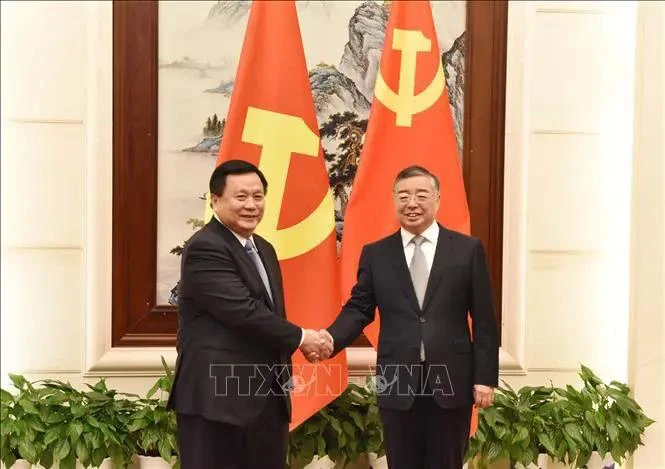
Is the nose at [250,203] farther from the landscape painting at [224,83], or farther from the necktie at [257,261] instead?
the landscape painting at [224,83]

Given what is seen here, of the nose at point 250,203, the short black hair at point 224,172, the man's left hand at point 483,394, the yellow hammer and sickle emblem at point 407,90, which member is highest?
the yellow hammer and sickle emblem at point 407,90

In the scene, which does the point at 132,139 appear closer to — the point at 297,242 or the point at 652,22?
the point at 297,242

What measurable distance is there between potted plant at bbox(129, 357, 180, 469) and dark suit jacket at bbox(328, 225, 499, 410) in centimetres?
106

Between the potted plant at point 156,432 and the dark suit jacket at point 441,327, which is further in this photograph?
the potted plant at point 156,432

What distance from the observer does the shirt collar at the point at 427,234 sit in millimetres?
2383

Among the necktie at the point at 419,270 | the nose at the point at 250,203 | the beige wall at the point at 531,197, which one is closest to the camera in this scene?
the nose at the point at 250,203

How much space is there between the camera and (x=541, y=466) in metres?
3.21

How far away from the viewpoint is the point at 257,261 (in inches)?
91.0

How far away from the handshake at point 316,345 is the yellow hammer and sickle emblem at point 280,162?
0.44m

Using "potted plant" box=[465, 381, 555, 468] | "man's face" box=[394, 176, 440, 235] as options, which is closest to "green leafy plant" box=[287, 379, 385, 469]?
"potted plant" box=[465, 381, 555, 468]

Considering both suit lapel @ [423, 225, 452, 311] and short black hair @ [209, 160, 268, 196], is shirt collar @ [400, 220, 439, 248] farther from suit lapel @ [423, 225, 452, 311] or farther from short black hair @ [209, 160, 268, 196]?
short black hair @ [209, 160, 268, 196]

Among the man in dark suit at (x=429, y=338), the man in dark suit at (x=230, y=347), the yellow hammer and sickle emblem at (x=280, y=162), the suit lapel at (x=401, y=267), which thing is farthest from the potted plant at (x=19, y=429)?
the suit lapel at (x=401, y=267)

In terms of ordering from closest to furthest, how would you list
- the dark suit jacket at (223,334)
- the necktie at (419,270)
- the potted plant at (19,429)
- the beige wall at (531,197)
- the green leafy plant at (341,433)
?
the dark suit jacket at (223,334) → the necktie at (419,270) → the potted plant at (19,429) → the green leafy plant at (341,433) → the beige wall at (531,197)

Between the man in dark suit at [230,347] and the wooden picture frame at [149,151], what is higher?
the wooden picture frame at [149,151]
